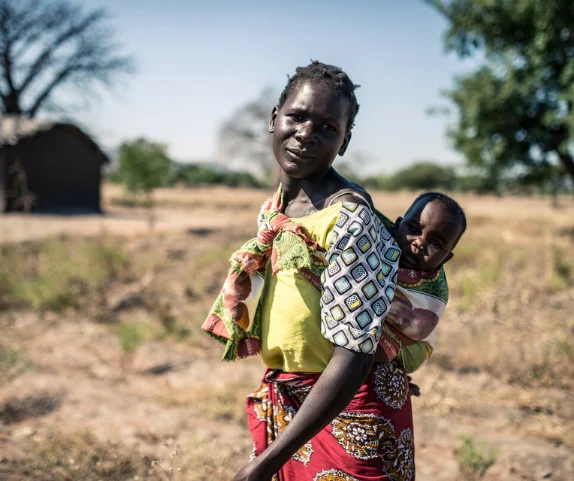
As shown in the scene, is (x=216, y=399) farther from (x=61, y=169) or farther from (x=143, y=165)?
(x=61, y=169)

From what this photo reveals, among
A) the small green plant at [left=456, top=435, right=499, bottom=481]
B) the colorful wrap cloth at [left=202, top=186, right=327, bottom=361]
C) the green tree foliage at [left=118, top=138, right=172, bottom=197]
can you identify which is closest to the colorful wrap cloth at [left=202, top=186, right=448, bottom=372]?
the colorful wrap cloth at [left=202, top=186, right=327, bottom=361]

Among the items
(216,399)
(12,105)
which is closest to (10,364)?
(216,399)

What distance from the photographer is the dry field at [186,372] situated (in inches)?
115

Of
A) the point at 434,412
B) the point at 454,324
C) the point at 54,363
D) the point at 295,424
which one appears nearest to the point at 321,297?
the point at 295,424

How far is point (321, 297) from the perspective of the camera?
1.19 metres

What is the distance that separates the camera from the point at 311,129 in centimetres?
125

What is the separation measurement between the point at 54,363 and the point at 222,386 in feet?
5.71

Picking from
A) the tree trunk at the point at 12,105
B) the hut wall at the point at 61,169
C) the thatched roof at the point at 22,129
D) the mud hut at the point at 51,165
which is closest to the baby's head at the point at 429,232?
the mud hut at the point at 51,165

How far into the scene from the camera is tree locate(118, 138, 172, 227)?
15.1 metres

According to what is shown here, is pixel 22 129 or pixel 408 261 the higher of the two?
pixel 22 129

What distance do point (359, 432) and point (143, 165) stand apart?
14.9 metres

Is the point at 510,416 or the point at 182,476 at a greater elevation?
the point at 182,476

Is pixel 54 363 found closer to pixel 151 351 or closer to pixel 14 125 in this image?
pixel 151 351

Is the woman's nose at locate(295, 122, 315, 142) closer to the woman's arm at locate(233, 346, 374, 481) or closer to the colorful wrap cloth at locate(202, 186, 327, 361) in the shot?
the colorful wrap cloth at locate(202, 186, 327, 361)
